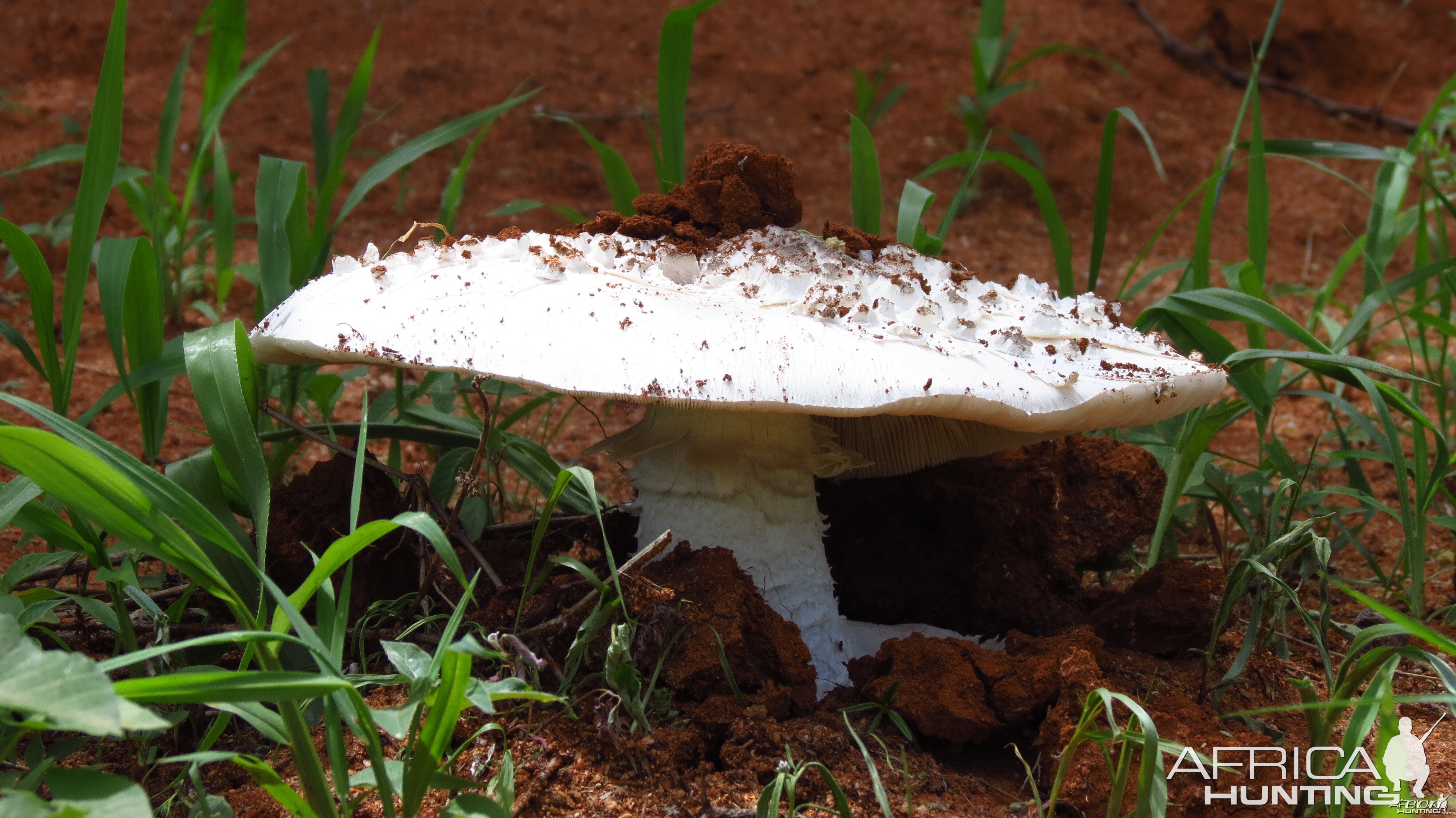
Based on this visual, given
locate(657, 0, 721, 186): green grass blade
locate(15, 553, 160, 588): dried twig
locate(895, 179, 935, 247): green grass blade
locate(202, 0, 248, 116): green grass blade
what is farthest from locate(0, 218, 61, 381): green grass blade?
locate(895, 179, 935, 247): green grass blade

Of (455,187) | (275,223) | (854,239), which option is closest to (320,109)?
(455,187)

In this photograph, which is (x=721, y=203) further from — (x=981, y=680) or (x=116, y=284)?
(x=116, y=284)

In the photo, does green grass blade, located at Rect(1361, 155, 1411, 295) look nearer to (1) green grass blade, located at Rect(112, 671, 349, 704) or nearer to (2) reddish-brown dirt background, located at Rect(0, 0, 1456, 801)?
(2) reddish-brown dirt background, located at Rect(0, 0, 1456, 801)

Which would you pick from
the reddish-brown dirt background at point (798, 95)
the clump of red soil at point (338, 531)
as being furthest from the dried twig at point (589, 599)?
the reddish-brown dirt background at point (798, 95)

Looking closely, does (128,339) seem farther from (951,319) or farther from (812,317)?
(951,319)

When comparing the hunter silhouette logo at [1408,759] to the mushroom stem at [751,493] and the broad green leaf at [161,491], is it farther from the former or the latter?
the broad green leaf at [161,491]

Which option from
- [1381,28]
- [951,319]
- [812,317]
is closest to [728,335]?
[812,317]
